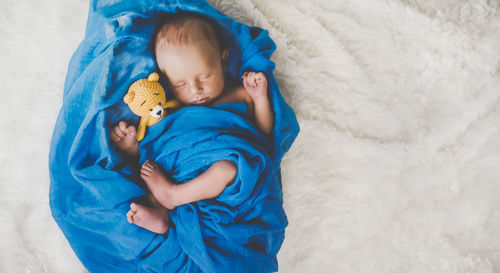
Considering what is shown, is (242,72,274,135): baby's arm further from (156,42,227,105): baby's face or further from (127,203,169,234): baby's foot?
(127,203,169,234): baby's foot

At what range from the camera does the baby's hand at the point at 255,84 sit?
1026mm

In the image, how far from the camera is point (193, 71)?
0.96 metres

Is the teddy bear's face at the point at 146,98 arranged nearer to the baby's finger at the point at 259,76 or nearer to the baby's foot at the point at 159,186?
the baby's foot at the point at 159,186

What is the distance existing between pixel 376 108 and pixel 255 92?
440 mm

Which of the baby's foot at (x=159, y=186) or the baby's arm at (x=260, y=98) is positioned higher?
the baby's arm at (x=260, y=98)

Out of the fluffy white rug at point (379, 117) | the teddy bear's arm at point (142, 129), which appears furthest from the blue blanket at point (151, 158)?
the fluffy white rug at point (379, 117)

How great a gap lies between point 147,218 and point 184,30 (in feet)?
1.71

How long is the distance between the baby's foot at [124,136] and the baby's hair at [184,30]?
0.78 ft

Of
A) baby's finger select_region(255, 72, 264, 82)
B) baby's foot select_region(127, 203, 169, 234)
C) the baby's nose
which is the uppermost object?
baby's finger select_region(255, 72, 264, 82)

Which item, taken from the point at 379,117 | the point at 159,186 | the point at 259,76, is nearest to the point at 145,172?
the point at 159,186

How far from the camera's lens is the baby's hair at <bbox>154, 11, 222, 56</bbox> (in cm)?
96

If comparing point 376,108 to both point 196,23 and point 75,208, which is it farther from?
point 75,208

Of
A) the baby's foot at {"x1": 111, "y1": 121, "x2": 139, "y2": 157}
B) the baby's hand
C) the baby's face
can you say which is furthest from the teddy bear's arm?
the baby's hand

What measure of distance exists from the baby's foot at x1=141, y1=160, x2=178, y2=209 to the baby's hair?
35cm
